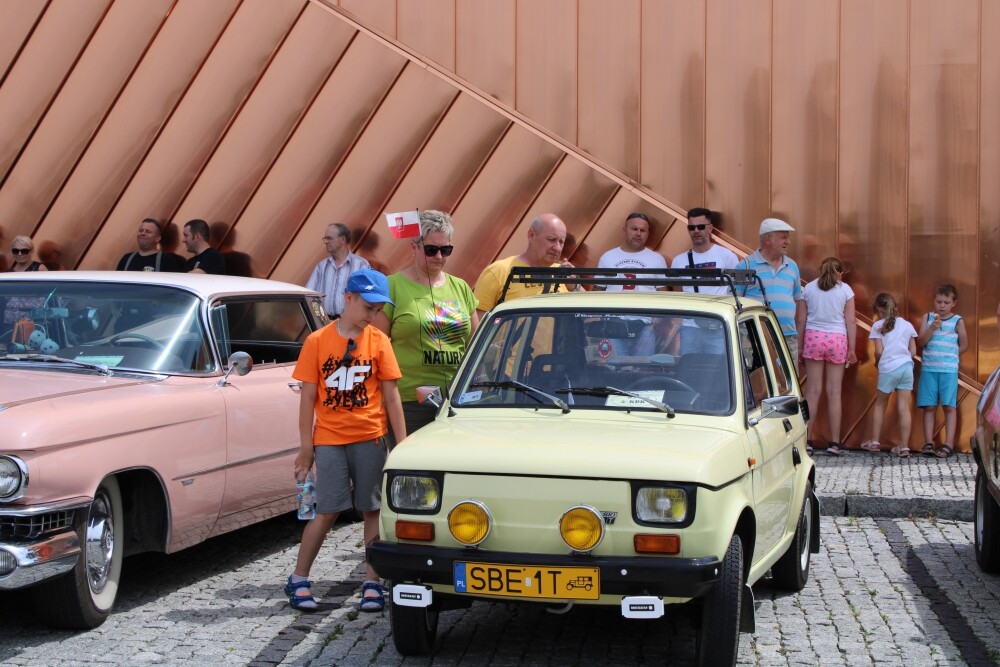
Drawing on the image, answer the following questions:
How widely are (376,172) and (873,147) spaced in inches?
184

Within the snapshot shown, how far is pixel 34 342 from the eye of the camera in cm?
689

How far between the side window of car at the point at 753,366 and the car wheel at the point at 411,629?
5.58 feet

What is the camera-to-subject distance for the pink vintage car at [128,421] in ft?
18.1

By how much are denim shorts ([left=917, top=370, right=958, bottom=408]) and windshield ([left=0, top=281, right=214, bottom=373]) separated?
6940mm

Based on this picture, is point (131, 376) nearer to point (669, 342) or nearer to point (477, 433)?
point (477, 433)

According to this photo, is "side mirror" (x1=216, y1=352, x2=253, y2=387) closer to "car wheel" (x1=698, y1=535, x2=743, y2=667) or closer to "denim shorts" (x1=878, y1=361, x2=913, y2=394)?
"car wheel" (x1=698, y1=535, x2=743, y2=667)

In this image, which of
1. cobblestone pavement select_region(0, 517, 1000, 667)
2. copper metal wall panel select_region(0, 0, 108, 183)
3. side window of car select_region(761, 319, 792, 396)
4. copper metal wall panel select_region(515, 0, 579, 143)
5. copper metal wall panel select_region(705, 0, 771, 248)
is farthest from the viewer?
copper metal wall panel select_region(0, 0, 108, 183)

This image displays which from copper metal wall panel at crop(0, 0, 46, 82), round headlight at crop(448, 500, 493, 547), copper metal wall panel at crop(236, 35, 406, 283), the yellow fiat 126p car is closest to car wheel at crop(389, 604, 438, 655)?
the yellow fiat 126p car

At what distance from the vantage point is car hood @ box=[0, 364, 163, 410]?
5.88 metres

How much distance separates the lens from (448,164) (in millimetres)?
12422

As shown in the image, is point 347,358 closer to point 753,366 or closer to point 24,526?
point 24,526

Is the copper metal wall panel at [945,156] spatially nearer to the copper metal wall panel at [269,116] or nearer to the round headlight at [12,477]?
the copper metal wall panel at [269,116]

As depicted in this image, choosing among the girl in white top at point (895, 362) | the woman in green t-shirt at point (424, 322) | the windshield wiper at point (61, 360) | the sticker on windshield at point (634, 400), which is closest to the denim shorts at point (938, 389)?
the girl in white top at point (895, 362)

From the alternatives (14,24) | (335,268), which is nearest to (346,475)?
(335,268)
